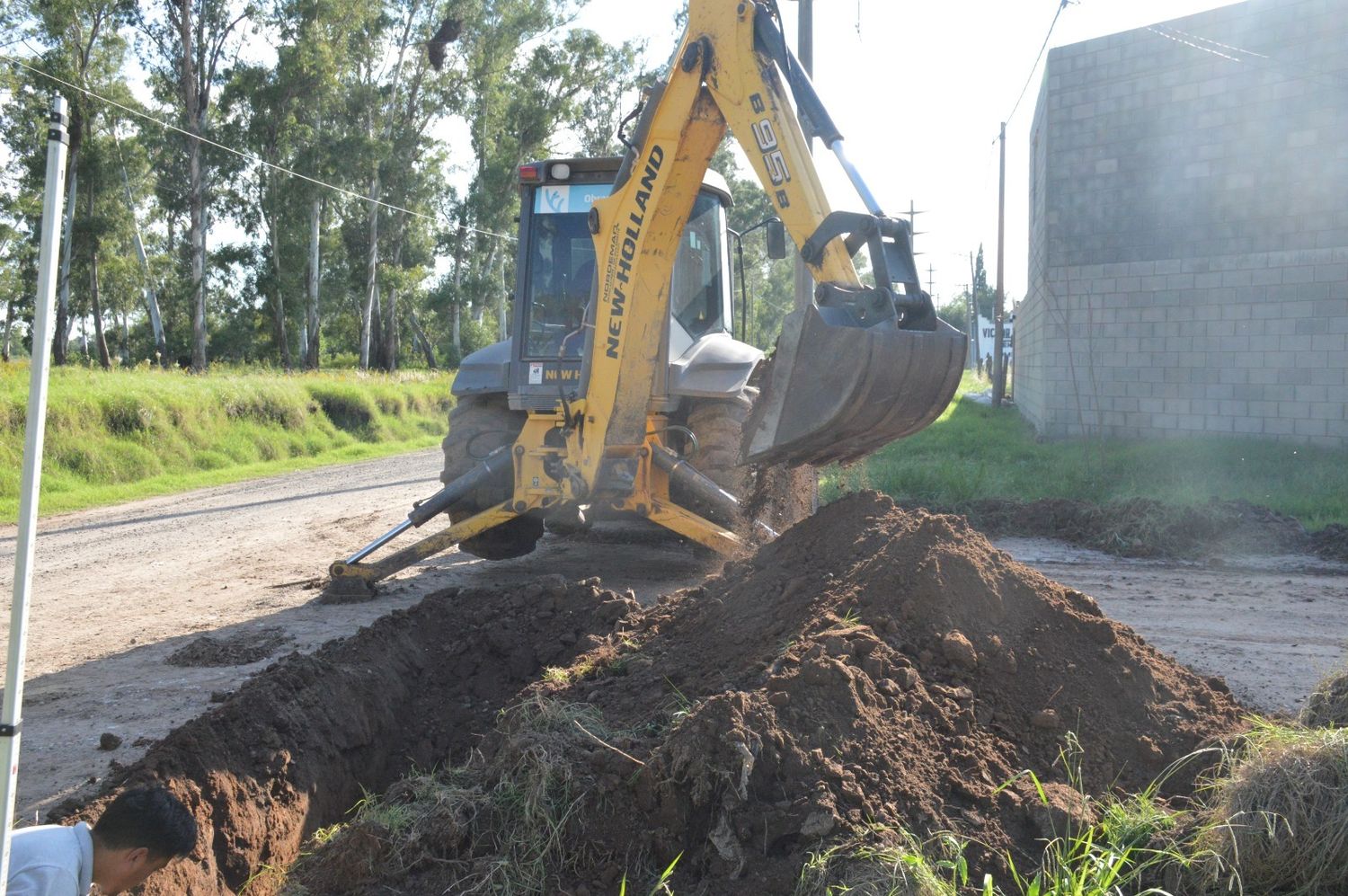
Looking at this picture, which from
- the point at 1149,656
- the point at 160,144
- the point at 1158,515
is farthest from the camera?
the point at 160,144

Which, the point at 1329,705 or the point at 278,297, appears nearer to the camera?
the point at 1329,705

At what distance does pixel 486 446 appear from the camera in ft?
28.3

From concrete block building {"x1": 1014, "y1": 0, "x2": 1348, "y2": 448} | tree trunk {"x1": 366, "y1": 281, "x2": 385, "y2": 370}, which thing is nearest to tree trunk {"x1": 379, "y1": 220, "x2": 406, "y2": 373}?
tree trunk {"x1": 366, "y1": 281, "x2": 385, "y2": 370}

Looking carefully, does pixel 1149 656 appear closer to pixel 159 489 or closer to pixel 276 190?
pixel 159 489

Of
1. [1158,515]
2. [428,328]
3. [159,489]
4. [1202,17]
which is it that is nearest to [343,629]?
[1158,515]

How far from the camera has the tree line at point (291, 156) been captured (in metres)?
27.8

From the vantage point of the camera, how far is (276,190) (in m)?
32.6

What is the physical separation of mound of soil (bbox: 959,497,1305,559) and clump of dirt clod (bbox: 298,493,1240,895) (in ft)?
16.3

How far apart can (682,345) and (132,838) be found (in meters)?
5.89

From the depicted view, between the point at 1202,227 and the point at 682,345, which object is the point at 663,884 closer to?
the point at 682,345

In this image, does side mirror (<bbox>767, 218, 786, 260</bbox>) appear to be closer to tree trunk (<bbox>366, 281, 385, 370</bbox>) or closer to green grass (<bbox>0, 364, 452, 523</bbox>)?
green grass (<bbox>0, 364, 452, 523</bbox>)

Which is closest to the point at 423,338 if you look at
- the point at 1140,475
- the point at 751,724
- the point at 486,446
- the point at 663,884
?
the point at 1140,475

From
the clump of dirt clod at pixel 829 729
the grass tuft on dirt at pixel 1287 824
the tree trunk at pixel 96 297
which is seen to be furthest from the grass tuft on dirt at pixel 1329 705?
the tree trunk at pixel 96 297

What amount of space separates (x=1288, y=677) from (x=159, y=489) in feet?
46.1
